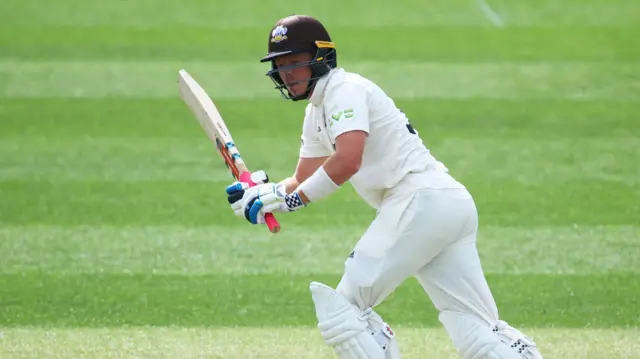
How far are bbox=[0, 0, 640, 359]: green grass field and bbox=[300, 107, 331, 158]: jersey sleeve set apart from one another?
1.51 metres

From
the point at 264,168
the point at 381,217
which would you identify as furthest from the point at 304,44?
the point at 264,168

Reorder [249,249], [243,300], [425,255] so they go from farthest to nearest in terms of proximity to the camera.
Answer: [249,249] → [243,300] → [425,255]

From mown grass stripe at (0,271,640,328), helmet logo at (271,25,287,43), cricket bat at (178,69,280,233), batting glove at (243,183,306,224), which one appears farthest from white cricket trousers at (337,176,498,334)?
mown grass stripe at (0,271,640,328)

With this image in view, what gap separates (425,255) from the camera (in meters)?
5.50

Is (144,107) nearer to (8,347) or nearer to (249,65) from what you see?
(249,65)

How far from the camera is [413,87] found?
12.2m

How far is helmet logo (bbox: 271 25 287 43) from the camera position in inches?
220

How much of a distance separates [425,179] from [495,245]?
145 inches

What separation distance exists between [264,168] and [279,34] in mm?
5153

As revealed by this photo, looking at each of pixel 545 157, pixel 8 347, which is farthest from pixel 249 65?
pixel 8 347

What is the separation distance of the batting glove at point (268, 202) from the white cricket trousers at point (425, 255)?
36cm

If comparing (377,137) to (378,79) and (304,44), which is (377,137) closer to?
(304,44)

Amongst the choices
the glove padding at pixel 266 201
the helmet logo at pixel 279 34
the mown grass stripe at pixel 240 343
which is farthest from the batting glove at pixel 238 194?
the mown grass stripe at pixel 240 343

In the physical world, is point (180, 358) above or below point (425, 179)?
below
